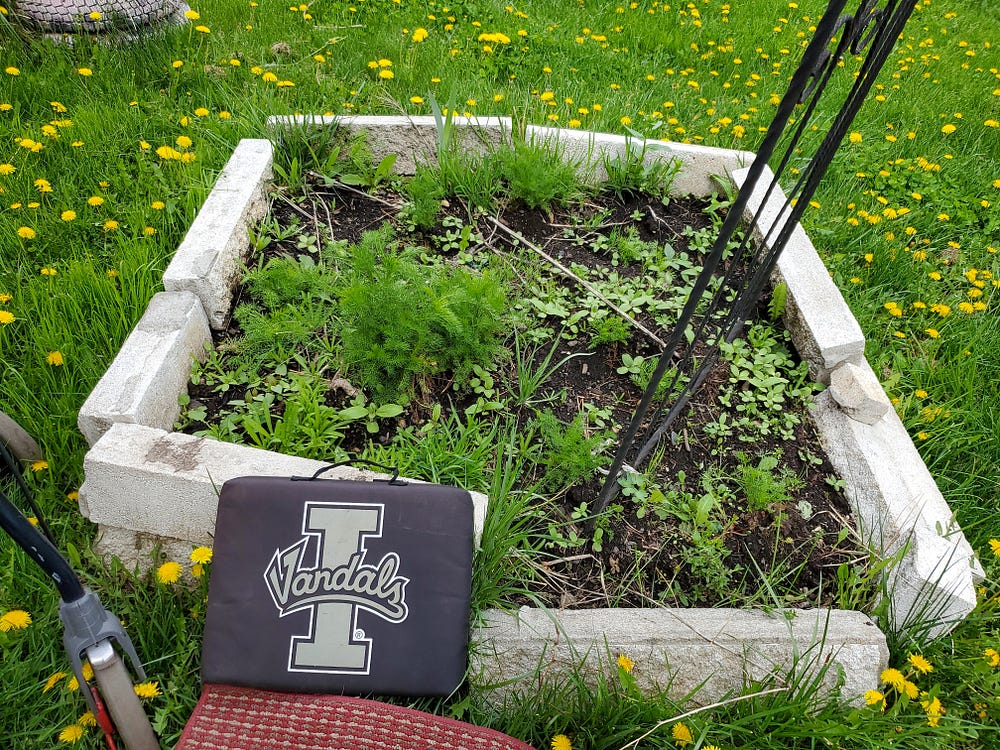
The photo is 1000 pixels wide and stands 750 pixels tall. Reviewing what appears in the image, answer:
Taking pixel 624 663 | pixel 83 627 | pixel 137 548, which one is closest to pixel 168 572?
pixel 137 548

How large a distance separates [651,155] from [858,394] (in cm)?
131

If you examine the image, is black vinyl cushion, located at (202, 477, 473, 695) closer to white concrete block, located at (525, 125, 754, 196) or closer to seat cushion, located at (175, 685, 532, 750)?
seat cushion, located at (175, 685, 532, 750)

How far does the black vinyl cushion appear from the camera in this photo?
1.39 m

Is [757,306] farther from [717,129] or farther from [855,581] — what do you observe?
[717,129]

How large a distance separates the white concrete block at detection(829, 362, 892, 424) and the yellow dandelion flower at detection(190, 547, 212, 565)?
1.83m

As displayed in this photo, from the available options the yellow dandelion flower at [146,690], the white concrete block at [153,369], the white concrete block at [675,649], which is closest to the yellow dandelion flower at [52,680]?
the yellow dandelion flower at [146,690]

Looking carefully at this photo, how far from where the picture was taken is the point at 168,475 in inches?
60.3

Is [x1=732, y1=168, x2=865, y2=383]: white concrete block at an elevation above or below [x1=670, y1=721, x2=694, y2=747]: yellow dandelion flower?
above

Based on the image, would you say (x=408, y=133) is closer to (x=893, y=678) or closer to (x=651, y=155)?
(x=651, y=155)

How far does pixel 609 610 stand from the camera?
158 centimetres

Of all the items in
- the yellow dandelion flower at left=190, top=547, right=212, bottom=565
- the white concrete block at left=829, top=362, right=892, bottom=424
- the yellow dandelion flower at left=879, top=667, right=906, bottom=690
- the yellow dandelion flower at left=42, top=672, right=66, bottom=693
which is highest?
the white concrete block at left=829, top=362, right=892, bottom=424

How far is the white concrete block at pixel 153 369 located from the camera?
5.53ft

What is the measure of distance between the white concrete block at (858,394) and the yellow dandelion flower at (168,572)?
1899mm

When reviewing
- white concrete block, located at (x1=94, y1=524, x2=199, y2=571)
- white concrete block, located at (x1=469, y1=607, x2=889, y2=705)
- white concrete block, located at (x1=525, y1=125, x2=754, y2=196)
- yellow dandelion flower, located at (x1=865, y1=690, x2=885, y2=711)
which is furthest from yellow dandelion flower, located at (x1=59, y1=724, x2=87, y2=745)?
white concrete block, located at (x1=525, y1=125, x2=754, y2=196)
